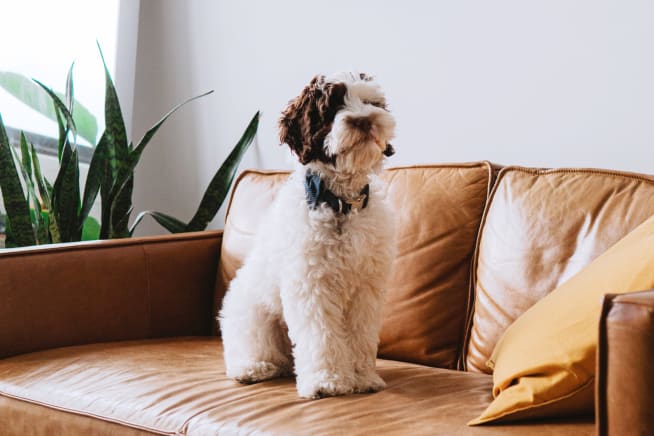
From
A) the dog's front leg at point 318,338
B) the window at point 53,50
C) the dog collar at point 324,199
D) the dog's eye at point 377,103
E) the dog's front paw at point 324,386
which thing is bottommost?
the dog's front paw at point 324,386

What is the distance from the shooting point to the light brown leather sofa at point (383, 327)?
63.7 inches

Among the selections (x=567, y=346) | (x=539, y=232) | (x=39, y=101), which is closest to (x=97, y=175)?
(x=39, y=101)

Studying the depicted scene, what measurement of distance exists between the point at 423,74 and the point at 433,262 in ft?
2.96

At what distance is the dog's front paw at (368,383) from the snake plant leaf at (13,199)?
1668 mm

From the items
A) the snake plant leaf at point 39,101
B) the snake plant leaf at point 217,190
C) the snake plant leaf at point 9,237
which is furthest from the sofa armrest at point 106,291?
the snake plant leaf at point 39,101

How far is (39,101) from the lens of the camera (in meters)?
3.53

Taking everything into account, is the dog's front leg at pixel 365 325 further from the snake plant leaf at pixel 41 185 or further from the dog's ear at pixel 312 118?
the snake plant leaf at pixel 41 185

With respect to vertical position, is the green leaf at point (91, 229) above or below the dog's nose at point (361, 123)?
below

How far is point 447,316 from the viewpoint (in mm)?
2135

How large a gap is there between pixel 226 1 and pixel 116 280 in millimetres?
1672

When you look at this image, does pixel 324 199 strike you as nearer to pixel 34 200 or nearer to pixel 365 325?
pixel 365 325

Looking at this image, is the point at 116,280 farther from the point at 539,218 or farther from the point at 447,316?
the point at 539,218

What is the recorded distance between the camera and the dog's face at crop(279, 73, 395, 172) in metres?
1.70

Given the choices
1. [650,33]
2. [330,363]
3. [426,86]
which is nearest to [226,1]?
[426,86]
